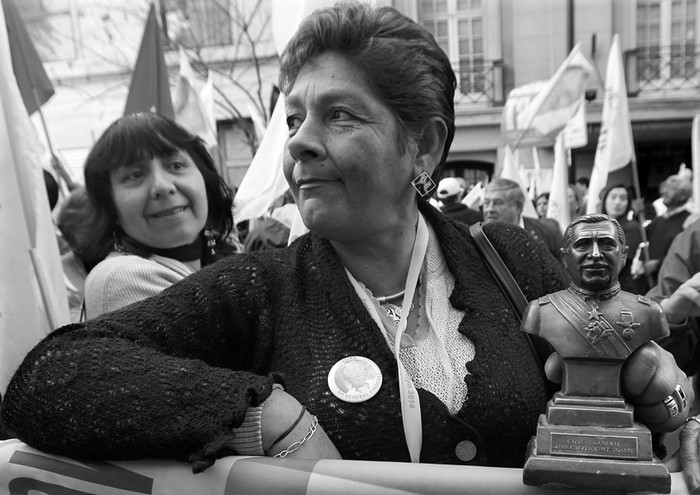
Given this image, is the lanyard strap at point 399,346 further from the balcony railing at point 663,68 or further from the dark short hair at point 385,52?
the balcony railing at point 663,68

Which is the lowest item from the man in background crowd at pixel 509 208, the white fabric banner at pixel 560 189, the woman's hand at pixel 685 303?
the white fabric banner at pixel 560 189

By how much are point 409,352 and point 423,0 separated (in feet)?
60.9

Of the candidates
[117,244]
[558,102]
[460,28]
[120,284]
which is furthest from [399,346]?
[460,28]

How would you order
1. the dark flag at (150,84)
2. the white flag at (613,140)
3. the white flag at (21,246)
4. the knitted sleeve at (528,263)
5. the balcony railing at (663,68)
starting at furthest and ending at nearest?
the balcony railing at (663,68) → the white flag at (613,140) → the dark flag at (150,84) → the white flag at (21,246) → the knitted sleeve at (528,263)

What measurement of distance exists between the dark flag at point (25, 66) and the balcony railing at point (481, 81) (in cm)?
1393

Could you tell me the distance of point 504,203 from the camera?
630 centimetres

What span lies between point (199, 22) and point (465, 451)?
736 inches

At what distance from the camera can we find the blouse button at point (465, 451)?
1413mm

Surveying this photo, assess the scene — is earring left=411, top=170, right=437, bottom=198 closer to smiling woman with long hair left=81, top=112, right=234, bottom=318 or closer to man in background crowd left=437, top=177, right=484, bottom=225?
smiling woman with long hair left=81, top=112, right=234, bottom=318

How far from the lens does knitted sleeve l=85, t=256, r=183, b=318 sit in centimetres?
221

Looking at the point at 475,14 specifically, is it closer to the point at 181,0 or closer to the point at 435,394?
the point at 181,0

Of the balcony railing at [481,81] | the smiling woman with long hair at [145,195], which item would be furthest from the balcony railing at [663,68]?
the smiling woman with long hair at [145,195]

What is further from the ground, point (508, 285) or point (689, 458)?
point (508, 285)

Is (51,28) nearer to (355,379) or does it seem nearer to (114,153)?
(114,153)
